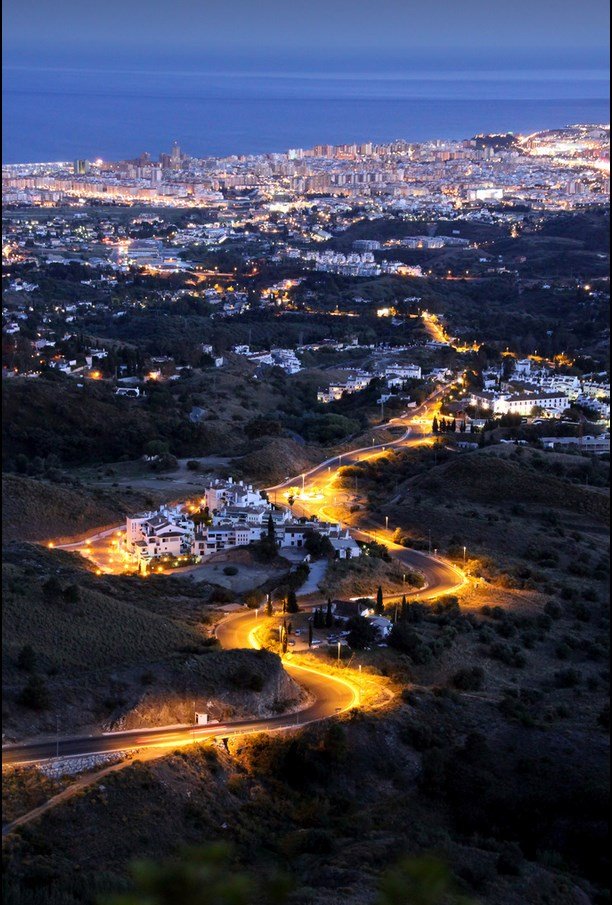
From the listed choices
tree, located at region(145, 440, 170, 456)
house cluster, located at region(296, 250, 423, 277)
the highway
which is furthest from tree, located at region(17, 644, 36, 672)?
house cluster, located at region(296, 250, 423, 277)

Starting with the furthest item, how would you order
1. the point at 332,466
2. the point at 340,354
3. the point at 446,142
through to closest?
the point at 446,142, the point at 340,354, the point at 332,466

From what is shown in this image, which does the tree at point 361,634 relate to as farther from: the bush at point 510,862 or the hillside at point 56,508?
the hillside at point 56,508

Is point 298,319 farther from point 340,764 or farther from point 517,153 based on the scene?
point 517,153

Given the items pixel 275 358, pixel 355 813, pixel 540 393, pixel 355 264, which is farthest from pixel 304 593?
pixel 355 264

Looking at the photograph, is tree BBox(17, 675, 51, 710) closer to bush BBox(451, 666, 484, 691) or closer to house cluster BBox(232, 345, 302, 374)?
bush BBox(451, 666, 484, 691)

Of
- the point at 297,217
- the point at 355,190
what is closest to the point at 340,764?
the point at 297,217

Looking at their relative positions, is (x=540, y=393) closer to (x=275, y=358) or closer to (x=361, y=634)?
(x=275, y=358)
